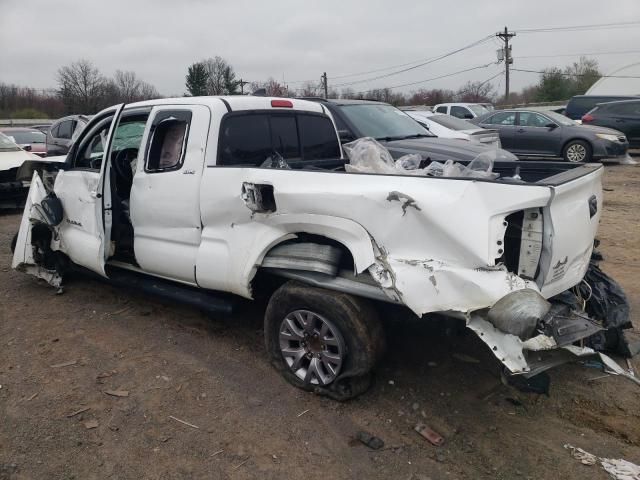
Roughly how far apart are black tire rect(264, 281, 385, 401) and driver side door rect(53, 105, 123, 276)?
198 centimetres

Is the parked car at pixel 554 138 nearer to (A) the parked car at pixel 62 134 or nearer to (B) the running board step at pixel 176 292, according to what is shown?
(A) the parked car at pixel 62 134

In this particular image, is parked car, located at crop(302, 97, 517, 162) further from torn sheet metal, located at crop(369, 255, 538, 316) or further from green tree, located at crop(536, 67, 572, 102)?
green tree, located at crop(536, 67, 572, 102)

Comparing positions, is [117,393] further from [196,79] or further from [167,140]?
[196,79]

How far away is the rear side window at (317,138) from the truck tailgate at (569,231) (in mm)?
2239

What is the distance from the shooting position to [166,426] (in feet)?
10.5

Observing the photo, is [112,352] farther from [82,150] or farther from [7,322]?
[82,150]

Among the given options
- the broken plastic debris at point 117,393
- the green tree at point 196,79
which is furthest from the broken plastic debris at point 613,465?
the green tree at point 196,79

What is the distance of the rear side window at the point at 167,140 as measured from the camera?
406cm

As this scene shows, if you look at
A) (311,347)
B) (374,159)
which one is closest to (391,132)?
(374,159)

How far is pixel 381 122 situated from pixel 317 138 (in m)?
3.21

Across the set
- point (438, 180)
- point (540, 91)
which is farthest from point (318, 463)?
point (540, 91)

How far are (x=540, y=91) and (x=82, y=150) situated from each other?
160ft

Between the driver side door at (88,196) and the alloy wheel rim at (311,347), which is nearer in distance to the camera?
the alloy wheel rim at (311,347)

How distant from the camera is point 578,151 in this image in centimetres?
1380
